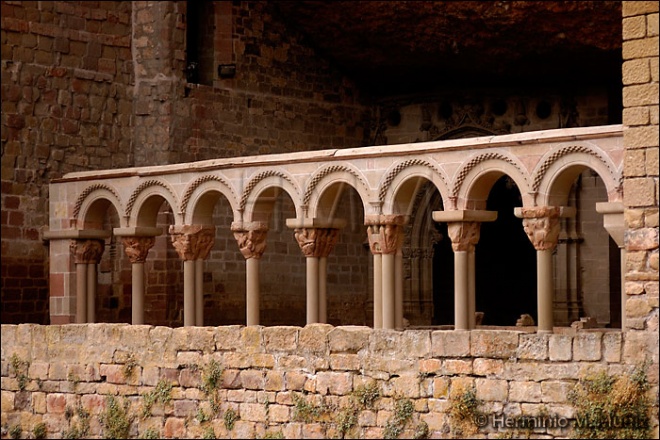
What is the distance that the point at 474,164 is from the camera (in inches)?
514

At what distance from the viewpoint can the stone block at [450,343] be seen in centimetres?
1165

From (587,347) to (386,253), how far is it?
11.2 ft

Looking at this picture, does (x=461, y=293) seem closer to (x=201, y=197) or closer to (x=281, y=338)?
(x=281, y=338)

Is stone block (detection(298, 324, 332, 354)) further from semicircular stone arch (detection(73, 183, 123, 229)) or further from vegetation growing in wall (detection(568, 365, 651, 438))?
semicircular stone arch (detection(73, 183, 123, 229))

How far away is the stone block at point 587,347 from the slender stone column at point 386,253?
3.13m

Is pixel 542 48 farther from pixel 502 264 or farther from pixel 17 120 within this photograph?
pixel 17 120

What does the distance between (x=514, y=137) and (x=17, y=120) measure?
24.1ft

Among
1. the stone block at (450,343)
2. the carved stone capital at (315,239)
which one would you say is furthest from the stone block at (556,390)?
the carved stone capital at (315,239)

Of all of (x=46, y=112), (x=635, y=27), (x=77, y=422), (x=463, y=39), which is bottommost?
(x=77, y=422)

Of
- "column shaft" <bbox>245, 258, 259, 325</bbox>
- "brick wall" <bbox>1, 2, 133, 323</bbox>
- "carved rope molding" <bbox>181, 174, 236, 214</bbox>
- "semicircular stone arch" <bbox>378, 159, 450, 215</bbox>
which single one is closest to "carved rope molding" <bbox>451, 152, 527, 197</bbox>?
"semicircular stone arch" <bbox>378, 159, 450, 215</bbox>

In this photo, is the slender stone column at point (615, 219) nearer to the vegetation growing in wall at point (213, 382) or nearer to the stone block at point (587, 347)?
the stone block at point (587, 347)

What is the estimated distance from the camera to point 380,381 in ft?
39.8

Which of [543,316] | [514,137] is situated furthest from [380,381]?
[514,137]

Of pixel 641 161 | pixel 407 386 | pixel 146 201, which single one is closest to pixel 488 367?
pixel 407 386
